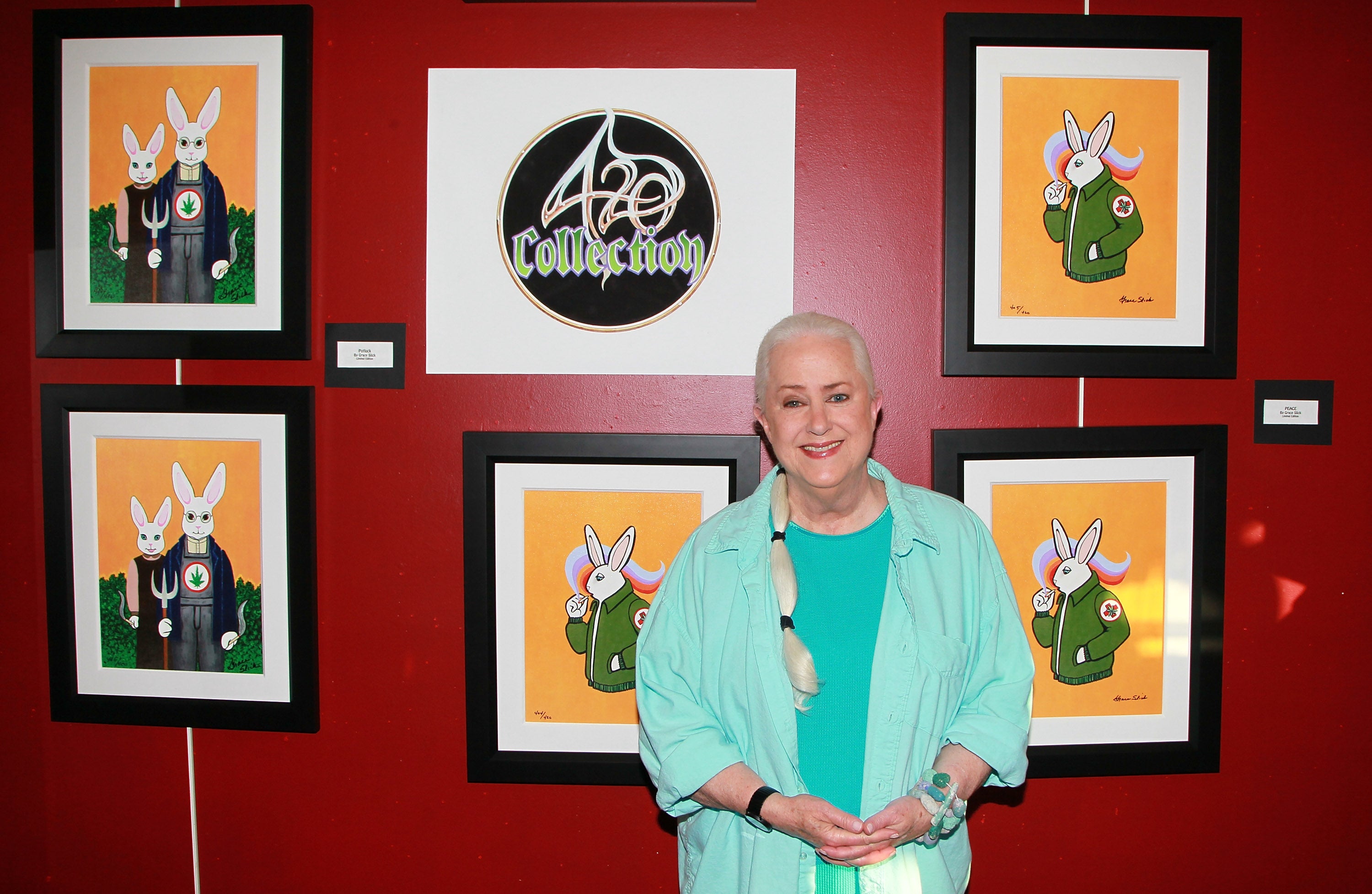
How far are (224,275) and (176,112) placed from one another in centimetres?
39

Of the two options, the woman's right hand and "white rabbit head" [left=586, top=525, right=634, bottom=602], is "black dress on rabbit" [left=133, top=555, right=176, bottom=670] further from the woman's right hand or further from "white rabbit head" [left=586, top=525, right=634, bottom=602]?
the woman's right hand

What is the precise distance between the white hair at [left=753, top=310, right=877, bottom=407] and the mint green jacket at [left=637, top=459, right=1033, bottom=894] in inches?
8.7

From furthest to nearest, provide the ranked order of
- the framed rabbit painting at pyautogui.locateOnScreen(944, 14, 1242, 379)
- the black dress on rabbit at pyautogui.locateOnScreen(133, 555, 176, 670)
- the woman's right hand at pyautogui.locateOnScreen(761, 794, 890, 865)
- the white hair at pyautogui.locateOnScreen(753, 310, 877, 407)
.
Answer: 1. the black dress on rabbit at pyautogui.locateOnScreen(133, 555, 176, 670)
2. the framed rabbit painting at pyautogui.locateOnScreen(944, 14, 1242, 379)
3. the white hair at pyautogui.locateOnScreen(753, 310, 877, 407)
4. the woman's right hand at pyautogui.locateOnScreen(761, 794, 890, 865)

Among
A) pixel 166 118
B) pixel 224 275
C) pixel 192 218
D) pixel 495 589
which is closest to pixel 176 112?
pixel 166 118

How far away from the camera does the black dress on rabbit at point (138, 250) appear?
5.56 ft

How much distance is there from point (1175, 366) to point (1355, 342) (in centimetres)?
43

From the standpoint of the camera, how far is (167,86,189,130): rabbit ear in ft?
5.52

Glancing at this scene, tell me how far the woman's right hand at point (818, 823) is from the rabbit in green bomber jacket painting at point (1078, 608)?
2.50 ft

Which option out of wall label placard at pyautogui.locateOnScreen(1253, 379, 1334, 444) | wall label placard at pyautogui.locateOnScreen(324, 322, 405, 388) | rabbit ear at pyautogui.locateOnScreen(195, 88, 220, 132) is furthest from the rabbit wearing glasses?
wall label placard at pyautogui.locateOnScreen(1253, 379, 1334, 444)

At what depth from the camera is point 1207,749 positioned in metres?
1.68

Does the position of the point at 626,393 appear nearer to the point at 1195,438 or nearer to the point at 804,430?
the point at 804,430

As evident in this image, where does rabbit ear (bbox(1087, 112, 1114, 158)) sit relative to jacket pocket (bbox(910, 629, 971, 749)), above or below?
above

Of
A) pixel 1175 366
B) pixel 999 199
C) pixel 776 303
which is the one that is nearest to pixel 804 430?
pixel 776 303

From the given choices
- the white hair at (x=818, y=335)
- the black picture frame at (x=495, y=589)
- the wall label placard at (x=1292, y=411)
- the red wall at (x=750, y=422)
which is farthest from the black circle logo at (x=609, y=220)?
the wall label placard at (x=1292, y=411)
